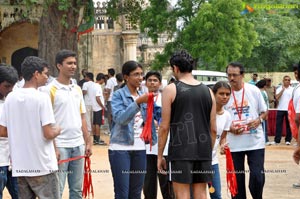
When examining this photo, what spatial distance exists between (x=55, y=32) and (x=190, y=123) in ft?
36.3

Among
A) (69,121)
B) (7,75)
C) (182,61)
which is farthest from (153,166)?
(7,75)

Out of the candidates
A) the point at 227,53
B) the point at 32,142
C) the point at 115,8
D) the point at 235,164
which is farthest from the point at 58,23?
the point at 227,53

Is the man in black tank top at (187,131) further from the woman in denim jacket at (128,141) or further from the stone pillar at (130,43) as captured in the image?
the stone pillar at (130,43)

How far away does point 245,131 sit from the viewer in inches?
347

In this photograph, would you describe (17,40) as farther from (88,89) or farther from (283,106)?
(283,106)

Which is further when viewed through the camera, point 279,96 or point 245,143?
point 279,96

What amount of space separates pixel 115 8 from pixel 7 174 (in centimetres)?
1285

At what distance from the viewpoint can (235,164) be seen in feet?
29.0

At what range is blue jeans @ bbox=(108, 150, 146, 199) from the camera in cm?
765

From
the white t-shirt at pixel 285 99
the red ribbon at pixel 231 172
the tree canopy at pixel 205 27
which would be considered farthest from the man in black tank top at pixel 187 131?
the tree canopy at pixel 205 27

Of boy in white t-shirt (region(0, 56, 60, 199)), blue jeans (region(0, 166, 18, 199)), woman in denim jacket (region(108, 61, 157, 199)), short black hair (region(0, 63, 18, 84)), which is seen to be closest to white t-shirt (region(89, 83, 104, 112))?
blue jeans (region(0, 166, 18, 199))

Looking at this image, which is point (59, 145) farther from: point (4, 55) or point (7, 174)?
point (4, 55)

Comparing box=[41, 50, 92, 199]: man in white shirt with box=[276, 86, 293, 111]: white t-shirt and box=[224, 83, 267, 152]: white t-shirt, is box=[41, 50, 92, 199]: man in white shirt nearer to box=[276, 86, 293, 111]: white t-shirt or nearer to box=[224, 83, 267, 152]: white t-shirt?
box=[224, 83, 267, 152]: white t-shirt

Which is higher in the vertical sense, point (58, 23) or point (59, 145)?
point (58, 23)
